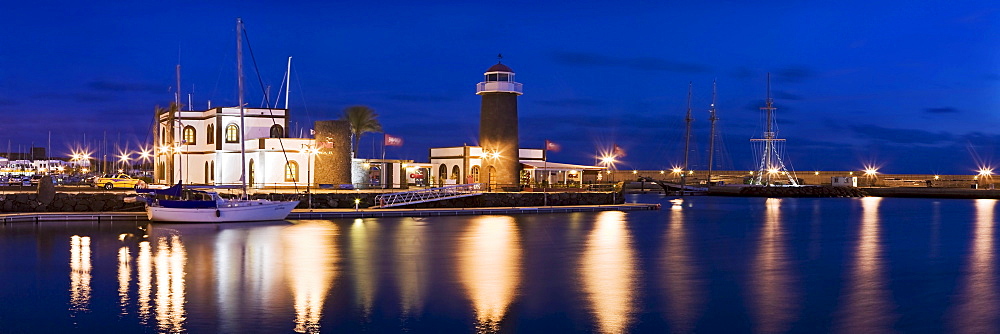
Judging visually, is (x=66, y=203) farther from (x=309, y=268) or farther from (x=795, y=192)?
(x=795, y=192)

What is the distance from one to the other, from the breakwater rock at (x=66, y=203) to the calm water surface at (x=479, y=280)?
222 inches

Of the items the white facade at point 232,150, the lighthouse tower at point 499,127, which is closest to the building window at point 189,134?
the white facade at point 232,150

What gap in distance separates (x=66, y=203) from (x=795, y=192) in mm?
72367

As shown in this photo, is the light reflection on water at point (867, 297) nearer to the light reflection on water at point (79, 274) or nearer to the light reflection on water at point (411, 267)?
the light reflection on water at point (411, 267)

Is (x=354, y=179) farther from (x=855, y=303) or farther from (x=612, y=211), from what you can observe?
(x=855, y=303)

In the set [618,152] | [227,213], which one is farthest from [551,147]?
[227,213]

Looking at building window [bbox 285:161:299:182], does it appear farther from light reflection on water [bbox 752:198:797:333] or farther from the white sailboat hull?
light reflection on water [bbox 752:198:797:333]

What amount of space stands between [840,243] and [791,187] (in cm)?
6367

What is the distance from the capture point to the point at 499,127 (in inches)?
2082

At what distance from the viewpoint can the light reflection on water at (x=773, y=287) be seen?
16016mm

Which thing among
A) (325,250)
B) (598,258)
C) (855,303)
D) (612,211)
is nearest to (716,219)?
(612,211)

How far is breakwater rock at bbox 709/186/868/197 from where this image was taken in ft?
300

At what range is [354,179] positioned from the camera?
5381cm

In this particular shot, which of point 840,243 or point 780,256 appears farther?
point 840,243
